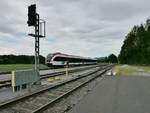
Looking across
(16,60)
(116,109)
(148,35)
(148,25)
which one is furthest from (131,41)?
(116,109)

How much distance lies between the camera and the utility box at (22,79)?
17.8 metres

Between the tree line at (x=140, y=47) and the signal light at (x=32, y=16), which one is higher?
the tree line at (x=140, y=47)

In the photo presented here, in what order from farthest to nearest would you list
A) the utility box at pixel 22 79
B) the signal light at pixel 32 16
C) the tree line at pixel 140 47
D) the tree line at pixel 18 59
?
the tree line at pixel 140 47
the tree line at pixel 18 59
the signal light at pixel 32 16
the utility box at pixel 22 79

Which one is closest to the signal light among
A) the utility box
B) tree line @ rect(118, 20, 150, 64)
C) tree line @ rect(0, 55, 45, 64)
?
the utility box

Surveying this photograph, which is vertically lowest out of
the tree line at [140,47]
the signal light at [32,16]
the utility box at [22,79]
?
the utility box at [22,79]

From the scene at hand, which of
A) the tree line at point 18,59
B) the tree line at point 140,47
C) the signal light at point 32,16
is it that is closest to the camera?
the signal light at point 32,16

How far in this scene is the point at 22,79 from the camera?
62.1 ft

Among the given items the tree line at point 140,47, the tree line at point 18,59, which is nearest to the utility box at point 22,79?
the tree line at point 18,59

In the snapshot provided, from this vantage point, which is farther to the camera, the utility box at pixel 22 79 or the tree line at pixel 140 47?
the tree line at pixel 140 47

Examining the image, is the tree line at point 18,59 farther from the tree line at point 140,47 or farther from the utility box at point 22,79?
the utility box at point 22,79

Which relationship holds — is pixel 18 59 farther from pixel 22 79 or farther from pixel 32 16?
pixel 22 79

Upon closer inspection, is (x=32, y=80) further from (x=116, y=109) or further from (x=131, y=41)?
(x=131, y=41)

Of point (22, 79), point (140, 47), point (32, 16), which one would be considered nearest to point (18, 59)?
point (140, 47)

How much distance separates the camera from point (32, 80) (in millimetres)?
20766
